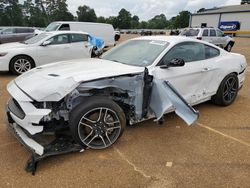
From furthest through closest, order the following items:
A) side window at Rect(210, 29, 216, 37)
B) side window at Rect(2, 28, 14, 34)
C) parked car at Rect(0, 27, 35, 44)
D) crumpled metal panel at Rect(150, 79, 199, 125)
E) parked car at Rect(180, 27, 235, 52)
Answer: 1. side window at Rect(2, 28, 14, 34)
2. side window at Rect(210, 29, 216, 37)
3. parked car at Rect(0, 27, 35, 44)
4. parked car at Rect(180, 27, 235, 52)
5. crumpled metal panel at Rect(150, 79, 199, 125)

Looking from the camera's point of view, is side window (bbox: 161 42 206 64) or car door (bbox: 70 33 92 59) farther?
car door (bbox: 70 33 92 59)

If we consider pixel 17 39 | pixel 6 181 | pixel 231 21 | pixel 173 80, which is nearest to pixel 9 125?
pixel 6 181

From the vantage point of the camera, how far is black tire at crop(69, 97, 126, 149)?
3.11 m

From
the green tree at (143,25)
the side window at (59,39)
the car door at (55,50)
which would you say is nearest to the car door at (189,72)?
the car door at (55,50)

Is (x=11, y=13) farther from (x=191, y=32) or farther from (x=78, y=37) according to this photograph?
(x=78, y=37)

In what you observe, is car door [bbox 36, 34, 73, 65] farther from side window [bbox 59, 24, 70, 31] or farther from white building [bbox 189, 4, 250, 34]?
white building [bbox 189, 4, 250, 34]

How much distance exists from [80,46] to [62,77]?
248 inches

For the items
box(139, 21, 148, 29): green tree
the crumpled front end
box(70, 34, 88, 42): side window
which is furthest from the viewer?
box(139, 21, 148, 29): green tree

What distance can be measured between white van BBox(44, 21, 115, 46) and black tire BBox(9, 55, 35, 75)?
6978 millimetres

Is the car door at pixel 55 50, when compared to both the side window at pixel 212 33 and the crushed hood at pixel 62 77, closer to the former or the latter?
the crushed hood at pixel 62 77

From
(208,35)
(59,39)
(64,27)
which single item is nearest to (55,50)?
(59,39)

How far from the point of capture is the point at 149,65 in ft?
12.2

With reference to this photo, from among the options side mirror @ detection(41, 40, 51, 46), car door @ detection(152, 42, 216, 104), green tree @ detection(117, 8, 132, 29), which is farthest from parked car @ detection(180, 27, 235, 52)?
green tree @ detection(117, 8, 132, 29)

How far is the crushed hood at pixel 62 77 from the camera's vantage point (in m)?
2.96
